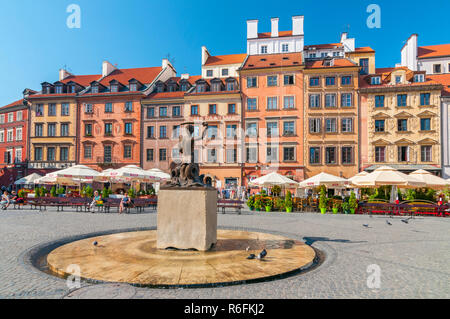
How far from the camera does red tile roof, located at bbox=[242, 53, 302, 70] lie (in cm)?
3547

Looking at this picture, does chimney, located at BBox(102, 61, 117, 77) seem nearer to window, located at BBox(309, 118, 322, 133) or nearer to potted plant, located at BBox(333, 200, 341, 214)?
window, located at BBox(309, 118, 322, 133)

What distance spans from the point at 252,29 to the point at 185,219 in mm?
43168

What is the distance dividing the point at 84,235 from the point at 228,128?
26797mm

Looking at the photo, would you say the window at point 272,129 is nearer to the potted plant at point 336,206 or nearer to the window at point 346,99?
the window at point 346,99

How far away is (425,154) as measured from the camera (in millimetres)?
31812

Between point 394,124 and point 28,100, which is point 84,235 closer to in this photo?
point 394,124

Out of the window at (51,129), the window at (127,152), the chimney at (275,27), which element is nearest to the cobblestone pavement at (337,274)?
the window at (127,152)

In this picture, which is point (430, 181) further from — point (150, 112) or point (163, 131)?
point (150, 112)

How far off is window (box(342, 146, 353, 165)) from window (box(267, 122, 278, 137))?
25.2 ft

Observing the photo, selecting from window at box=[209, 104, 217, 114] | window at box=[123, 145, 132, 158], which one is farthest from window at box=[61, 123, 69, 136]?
window at box=[209, 104, 217, 114]

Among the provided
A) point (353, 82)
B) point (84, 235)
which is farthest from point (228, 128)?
point (84, 235)

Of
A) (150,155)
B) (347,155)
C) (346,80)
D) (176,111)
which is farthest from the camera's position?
(150,155)

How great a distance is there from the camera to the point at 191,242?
25.0ft

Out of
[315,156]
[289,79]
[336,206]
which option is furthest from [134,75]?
[336,206]
